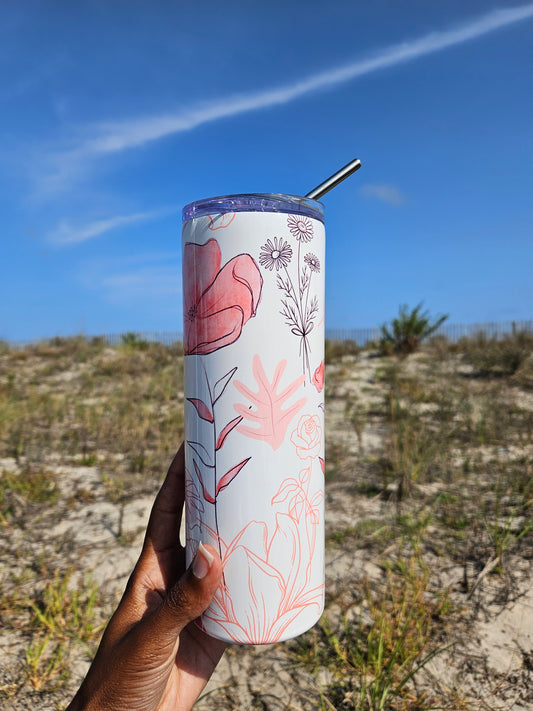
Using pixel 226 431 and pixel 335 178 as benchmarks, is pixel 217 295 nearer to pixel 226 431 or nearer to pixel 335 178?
pixel 226 431

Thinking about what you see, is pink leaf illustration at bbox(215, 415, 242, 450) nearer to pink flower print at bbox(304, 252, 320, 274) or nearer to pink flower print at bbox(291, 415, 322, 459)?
pink flower print at bbox(291, 415, 322, 459)

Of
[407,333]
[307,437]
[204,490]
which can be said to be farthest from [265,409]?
[407,333]

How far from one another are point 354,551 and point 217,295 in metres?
2.07

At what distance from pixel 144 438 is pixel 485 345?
6701 mm

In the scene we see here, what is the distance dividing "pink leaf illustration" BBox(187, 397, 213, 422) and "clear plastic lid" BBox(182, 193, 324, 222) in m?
0.43

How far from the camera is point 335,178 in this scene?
1.35m

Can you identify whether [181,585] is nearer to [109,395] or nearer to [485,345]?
[109,395]

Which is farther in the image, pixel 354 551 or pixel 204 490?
pixel 354 551

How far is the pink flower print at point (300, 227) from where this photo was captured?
3.81 feet

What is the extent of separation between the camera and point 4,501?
3.31 m

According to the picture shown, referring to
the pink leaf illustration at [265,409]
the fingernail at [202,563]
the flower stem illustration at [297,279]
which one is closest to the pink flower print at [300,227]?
the flower stem illustration at [297,279]

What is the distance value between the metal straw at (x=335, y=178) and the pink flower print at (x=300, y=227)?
0.19 m

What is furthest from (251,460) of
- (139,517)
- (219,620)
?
(139,517)

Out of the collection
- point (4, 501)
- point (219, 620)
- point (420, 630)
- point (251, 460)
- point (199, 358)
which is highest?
point (199, 358)
